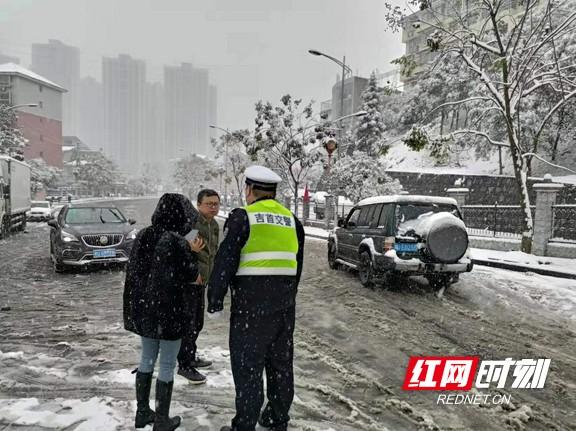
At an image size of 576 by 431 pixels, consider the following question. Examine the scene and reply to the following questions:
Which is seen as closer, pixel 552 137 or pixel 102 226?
pixel 102 226

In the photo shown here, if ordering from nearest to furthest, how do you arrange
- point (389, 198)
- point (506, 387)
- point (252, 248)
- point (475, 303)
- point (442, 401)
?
point (252, 248) → point (442, 401) → point (506, 387) → point (475, 303) → point (389, 198)

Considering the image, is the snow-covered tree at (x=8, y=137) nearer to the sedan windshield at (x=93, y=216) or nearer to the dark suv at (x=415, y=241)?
the sedan windshield at (x=93, y=216)

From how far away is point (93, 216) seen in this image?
11391 mm

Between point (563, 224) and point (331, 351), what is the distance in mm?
11706

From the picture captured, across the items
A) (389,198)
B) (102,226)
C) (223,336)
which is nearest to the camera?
(223,336)

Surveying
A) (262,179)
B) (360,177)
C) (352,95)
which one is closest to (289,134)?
(360,177)

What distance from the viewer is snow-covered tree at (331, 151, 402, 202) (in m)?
29.6

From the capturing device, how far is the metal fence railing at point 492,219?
1772cm

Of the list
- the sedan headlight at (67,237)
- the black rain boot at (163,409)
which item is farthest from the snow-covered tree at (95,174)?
the black rain boot at (163,409)

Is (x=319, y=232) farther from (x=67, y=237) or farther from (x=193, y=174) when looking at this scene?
(x=193, y=174)

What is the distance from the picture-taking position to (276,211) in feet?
10.7

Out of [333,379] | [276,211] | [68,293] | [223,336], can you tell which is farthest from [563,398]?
[68,293]

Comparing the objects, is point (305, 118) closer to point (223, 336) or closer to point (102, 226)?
point (102, 226)

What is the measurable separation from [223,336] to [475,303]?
5.03 metres
